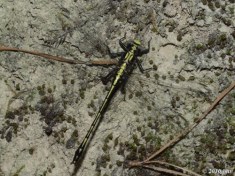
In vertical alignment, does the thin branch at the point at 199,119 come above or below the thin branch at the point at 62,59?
below

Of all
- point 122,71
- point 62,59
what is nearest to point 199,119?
point 122,71

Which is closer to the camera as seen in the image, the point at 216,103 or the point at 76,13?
the point at 216,103

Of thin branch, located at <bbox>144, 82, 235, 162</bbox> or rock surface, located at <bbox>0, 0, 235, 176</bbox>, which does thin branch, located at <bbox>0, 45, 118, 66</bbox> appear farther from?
thin branch, located at <bbox>144, 82, 235, 162</bbox>

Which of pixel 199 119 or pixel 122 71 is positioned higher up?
pixel 122 71

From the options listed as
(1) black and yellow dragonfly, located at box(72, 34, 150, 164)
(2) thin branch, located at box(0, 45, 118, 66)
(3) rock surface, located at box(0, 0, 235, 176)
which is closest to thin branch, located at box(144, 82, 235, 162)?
(3) rock surface, located at box(0, 0, 235, 176)

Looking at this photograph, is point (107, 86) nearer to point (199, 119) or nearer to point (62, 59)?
point (62, 59)

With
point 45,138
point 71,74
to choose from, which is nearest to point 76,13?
point 71,74

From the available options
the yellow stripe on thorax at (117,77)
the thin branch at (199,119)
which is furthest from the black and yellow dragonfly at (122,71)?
the thin branch at (199,119)

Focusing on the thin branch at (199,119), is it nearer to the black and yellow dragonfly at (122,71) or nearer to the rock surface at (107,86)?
the rock surface at (107,86)

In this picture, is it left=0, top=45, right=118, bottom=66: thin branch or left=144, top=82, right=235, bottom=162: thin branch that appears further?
left=0, top=45, right=118, bottom=66: thin branch

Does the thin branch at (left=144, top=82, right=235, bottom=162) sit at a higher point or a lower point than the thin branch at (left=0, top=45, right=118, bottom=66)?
lower

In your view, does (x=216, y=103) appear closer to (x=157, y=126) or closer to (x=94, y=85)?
(x=157, y=126)
